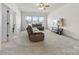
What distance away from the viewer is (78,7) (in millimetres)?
6582

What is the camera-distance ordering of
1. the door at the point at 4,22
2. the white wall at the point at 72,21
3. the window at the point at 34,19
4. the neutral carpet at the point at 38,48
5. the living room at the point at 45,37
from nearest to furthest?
the neutral carpet at the point at 38,48 < the living room at the point at 45,37 < the door at the point at 4,22 < the white wall at the point at 72,21 < the window at the point at 34,19

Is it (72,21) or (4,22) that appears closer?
(4,22)

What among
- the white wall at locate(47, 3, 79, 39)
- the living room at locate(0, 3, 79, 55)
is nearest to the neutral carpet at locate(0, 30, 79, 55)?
Answer: the living room at locate(0, 3, 79, 55)

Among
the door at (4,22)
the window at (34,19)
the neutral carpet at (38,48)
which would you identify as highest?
the window at (34,19)

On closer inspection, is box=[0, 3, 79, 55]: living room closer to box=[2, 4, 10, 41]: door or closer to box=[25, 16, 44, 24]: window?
box=[2, 4, 10, 41]: door

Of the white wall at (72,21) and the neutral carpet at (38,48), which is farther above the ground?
the white wall at (72,21)

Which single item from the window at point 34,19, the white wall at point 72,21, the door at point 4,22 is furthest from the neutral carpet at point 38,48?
the window at point 34,19

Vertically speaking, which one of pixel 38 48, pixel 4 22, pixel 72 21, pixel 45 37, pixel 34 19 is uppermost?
pixel 34 19

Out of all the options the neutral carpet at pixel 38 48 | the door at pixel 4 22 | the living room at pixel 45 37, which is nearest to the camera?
the neutral carpet at pixel 38 48

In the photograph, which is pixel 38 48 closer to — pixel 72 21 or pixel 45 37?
pixel 45 37

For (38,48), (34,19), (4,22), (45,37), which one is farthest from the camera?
(34,19)

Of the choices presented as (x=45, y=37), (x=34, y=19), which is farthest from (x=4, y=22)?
(x=34, y=19)

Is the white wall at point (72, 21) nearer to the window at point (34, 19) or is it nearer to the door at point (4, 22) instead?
the door at point (4, 22)

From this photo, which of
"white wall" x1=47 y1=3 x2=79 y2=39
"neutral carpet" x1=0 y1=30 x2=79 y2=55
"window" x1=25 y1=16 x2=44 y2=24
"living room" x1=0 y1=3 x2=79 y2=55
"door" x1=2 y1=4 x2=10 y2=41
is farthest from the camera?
"window" x1=25 y1=16 x2=44 y2=24
